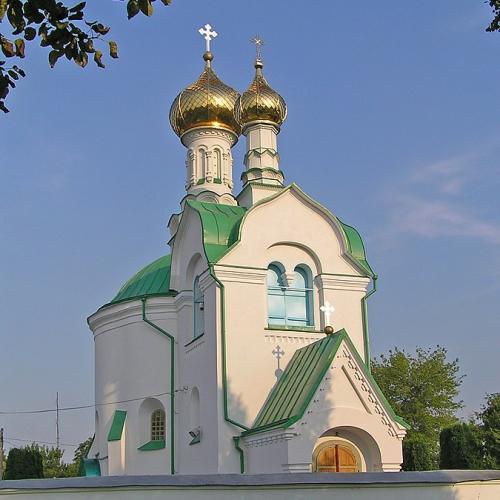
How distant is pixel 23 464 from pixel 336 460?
5999mm

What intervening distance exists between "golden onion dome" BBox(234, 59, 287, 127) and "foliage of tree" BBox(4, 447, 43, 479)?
330 inches

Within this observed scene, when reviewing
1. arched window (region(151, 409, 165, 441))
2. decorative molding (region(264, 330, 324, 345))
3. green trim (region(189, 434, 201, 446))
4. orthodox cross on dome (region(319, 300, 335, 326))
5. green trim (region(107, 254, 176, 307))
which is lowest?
green trim (region(189, 434, 201, 446))

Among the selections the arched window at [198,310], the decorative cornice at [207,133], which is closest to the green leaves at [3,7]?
the arched window at [198,310]

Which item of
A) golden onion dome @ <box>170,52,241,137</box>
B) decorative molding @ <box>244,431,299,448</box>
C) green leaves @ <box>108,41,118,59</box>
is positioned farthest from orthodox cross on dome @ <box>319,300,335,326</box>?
green leaves @ <box>108,41,118,59</box>

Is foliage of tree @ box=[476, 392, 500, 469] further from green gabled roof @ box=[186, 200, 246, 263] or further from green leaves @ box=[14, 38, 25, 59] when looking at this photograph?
green leaves @ box=[14, 38, 25, 59]

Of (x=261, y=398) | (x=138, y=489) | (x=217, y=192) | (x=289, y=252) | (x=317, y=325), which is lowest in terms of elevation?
(x=138, y=489)

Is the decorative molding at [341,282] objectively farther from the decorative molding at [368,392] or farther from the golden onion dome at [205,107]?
the golden onion dome at [205,107]

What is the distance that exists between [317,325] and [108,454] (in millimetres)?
4936

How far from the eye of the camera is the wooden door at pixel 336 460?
40.3 ft

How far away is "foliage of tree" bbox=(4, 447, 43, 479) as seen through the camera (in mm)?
14595

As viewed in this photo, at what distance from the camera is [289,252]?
1456 cm

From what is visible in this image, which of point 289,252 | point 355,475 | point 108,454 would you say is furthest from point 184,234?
point 355,475

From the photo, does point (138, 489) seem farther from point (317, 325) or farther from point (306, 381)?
point (317, 325)

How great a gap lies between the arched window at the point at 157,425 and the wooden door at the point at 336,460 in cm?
443
